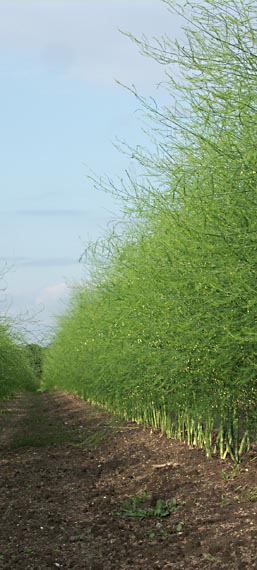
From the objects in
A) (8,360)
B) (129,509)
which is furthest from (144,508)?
(8,360)

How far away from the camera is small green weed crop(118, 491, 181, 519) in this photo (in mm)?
6922

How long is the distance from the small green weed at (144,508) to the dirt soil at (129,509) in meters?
0.01

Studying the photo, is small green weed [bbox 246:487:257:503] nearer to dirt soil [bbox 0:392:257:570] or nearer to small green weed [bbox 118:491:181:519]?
dirt soil [bbox 0:392:257:570]

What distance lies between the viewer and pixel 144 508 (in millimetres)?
7262

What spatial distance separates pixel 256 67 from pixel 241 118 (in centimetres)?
39

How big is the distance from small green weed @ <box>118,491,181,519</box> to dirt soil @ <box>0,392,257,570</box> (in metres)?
0.01

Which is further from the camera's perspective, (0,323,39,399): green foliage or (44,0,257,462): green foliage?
(0,323,39,399): green foliage

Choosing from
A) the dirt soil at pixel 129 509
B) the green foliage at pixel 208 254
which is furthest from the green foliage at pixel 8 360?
the green foliage at pixel 208 254

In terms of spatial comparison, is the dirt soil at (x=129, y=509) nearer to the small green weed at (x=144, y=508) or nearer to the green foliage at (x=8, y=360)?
the small green weed at (x=144, y=508)

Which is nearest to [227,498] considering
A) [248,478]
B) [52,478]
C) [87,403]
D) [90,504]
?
[248,478]

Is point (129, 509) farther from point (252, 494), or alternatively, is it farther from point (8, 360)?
point (8, 360)

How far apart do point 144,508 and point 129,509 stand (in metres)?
0.15

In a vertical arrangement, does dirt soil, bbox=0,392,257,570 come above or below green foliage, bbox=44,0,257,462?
below

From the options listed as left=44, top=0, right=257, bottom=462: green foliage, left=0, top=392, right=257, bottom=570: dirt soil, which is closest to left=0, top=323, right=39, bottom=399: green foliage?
left=0, top=392, right=257, bottom=570: dirt soil
